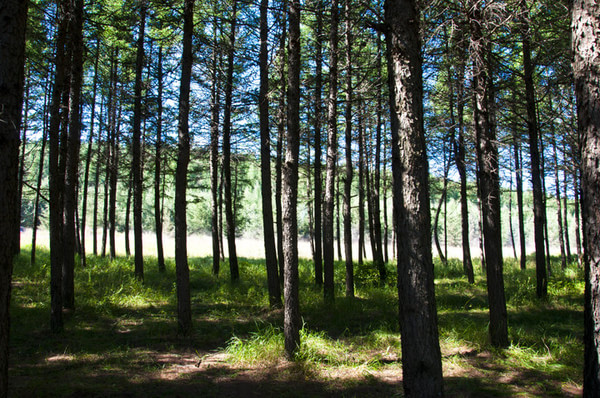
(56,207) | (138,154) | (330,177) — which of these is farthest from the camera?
(138,154)

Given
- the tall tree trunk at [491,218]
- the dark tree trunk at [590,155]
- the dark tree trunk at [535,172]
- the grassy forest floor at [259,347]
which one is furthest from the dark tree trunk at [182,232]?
the dark tree trunk at [535,172]

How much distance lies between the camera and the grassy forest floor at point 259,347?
5.83m

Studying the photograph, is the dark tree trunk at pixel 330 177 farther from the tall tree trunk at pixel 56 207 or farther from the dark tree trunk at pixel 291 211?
the tall tree trunk at pixel 56 207

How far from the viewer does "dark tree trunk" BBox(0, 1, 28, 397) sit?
3.59m

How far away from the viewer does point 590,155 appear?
415 centimetres

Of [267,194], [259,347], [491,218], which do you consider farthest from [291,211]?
[491,218]

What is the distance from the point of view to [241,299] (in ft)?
39.6

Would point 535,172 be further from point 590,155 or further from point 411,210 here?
point 411,210

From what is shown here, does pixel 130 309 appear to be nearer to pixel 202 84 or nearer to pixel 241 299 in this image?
pixel 241 299

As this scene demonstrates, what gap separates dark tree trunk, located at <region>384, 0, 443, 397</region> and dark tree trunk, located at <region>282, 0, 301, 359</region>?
3027mm

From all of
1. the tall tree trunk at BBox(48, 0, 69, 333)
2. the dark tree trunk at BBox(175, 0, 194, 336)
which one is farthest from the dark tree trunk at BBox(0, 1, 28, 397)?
the tall tree trunk at BBox(48, 0, 69, 333)

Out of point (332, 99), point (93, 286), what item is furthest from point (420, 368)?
point (93, 286)

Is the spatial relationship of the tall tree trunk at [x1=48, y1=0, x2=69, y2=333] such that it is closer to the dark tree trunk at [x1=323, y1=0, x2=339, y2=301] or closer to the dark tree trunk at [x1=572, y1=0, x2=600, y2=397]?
the dark tree trunk at [x1=323, y1=0, x2=339, y2=301]

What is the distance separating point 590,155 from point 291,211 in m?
4.57
